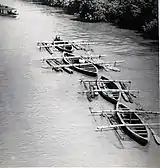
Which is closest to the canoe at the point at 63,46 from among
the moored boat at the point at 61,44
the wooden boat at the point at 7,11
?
the moored boat at the point at 61,44

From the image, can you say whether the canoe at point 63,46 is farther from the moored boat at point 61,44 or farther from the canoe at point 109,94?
the canoe at point 109,94

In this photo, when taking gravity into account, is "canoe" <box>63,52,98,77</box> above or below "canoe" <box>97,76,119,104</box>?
above

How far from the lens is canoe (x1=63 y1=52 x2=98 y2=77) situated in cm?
249

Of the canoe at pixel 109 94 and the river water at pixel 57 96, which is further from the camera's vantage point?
the canoe at pixel 109 94

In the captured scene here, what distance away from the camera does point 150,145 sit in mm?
2367

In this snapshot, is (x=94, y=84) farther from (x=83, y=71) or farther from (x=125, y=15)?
(x=125, y=15)

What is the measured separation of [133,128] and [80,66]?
0.47 m

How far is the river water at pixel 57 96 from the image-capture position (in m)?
2.34

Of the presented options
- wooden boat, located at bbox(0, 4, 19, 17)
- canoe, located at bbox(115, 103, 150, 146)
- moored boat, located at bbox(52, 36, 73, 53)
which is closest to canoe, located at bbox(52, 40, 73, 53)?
moored boat, located at bbox(52, 36, 73, 53)

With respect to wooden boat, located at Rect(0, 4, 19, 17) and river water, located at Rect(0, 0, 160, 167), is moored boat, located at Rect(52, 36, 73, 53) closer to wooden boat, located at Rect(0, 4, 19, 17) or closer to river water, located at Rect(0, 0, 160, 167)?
river water, located at Rect(0, 0, 160, 167)

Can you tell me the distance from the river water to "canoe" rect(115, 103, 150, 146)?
0.04m

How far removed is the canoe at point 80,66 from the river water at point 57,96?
0.14 ft

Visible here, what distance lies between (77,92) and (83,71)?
13 cm

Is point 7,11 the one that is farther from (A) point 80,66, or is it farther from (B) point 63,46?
(A) point 80,66
